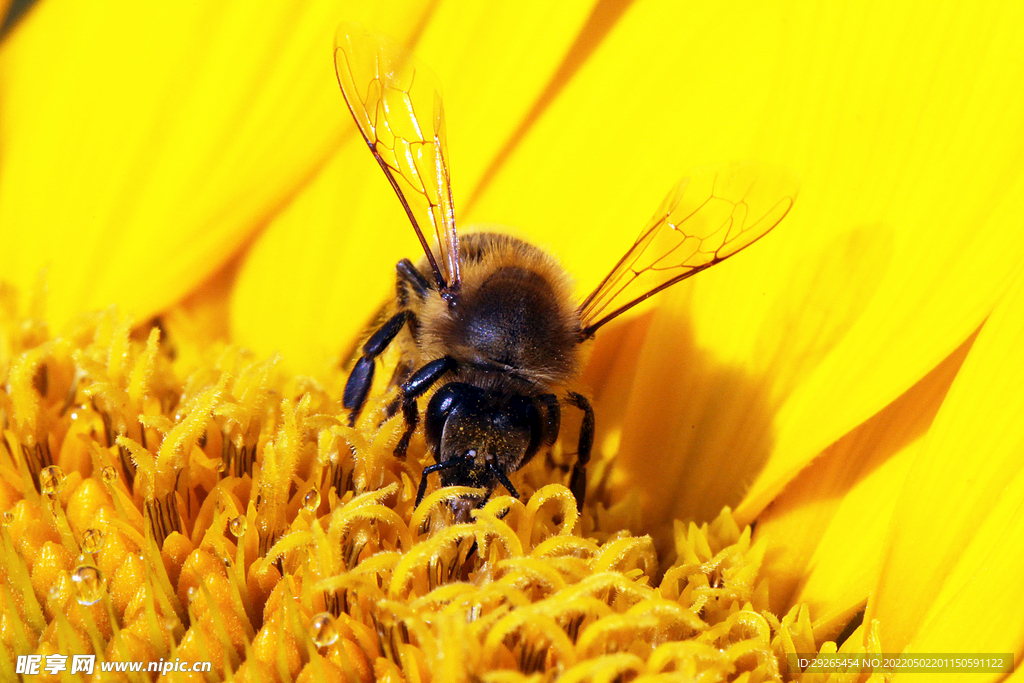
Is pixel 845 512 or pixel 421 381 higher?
pixel 845 512

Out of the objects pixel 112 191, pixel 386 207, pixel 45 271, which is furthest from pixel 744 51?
pixel 45 271

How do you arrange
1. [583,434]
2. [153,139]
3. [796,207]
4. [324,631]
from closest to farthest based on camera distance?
1. [324,631]
2. [583,434]
3. [796,207]
4. [153,139]

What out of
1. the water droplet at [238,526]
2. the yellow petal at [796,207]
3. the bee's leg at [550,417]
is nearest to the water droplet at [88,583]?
the water droplet at [238,526]

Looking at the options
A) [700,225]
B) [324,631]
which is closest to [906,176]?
[700,225]

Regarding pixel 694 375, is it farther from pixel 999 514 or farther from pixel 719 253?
pixel 999 514

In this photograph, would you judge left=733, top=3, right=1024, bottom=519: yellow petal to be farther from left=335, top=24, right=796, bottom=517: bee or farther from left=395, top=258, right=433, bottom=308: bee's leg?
left=395, top=258, right=433, bottom=308: bee's leg

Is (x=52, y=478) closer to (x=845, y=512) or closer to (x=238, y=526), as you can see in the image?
(x=238, y=526)

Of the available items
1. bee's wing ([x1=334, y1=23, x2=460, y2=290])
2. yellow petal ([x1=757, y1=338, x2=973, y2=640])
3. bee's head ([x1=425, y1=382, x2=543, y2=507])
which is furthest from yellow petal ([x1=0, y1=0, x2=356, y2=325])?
yellow petal ([x1=757, y1=338, x2=973, y2=640])
